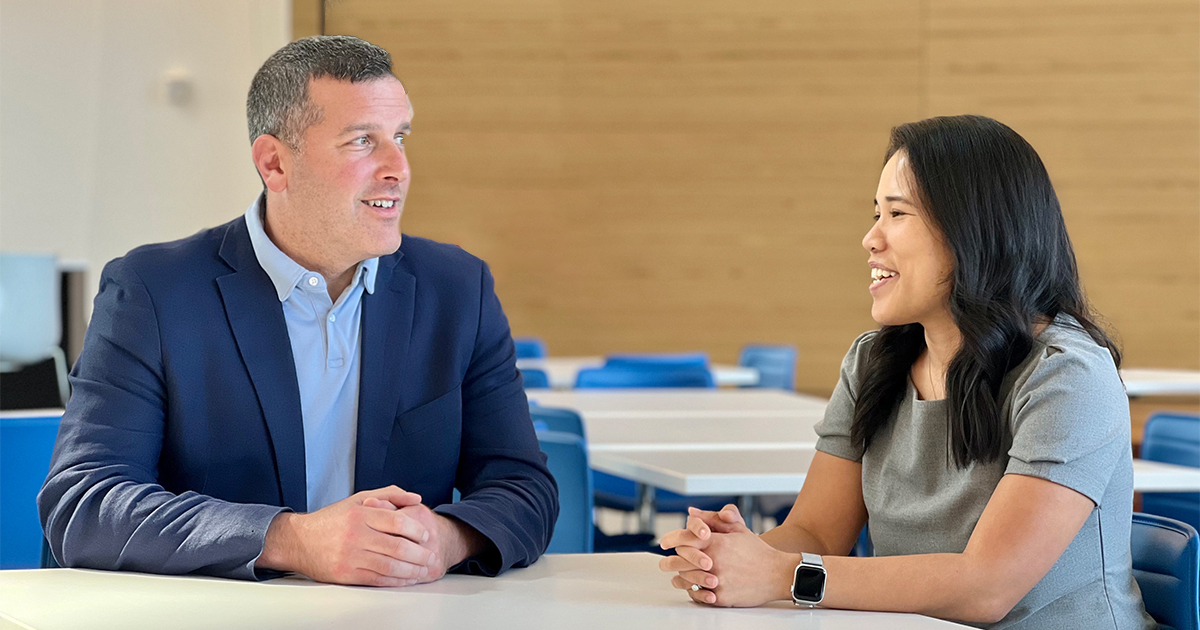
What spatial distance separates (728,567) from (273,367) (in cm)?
77

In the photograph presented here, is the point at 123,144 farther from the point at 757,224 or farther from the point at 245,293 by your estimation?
the point at 757,224

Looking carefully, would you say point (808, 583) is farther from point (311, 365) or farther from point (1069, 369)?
point (311, 365)

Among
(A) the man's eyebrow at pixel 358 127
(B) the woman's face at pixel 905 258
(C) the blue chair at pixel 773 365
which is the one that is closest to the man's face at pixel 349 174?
(A) the man's eyebrow at pixel 358 127

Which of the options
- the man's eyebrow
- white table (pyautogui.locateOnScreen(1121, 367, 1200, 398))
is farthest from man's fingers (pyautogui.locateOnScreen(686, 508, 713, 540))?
white table (pyautogui.locateOnScreen(1121, 367, 1200, 398))

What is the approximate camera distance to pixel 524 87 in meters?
8.73

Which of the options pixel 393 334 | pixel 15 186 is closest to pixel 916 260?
pixel 393 334

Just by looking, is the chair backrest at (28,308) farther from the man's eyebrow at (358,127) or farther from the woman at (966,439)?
Answer: the woman at (966,439)

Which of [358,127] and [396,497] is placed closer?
[396,497]

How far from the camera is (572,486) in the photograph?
2693mm

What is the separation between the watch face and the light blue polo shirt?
0.76 meters

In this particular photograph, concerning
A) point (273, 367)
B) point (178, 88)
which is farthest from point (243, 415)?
point (178, 88)

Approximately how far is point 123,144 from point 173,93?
32cm

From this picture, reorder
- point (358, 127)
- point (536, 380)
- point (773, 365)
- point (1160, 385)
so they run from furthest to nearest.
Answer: point (773, 365) → point (1160, 385) → point (536, 380) → point (358, 127)

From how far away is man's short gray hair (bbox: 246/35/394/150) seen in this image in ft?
6.03
